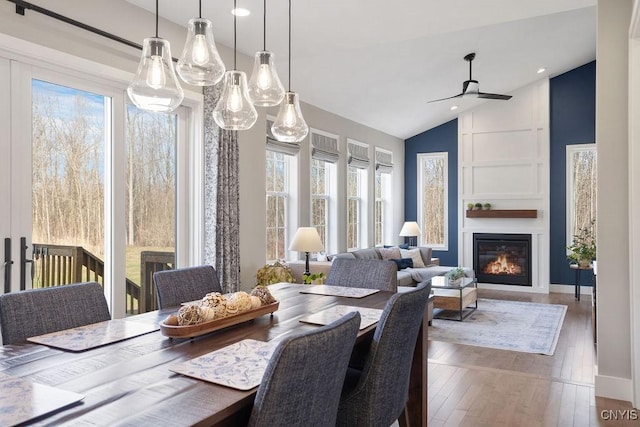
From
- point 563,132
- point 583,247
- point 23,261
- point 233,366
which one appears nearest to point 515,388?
point 233,366

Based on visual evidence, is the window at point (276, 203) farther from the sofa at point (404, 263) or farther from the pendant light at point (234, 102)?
the pendant light at point (234, 102)

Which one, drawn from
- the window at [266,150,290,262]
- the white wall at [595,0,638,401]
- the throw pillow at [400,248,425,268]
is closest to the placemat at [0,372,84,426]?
the white wall at [595,0,638,401]

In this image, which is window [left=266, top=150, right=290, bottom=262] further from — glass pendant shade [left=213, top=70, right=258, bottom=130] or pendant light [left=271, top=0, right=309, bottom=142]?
glass pendant shade [left=213, top=70, right=258, bottom=130]

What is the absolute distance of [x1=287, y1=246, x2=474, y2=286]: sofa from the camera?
216 inches

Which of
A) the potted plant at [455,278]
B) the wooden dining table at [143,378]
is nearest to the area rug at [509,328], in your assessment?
the potted plant at [455,278]

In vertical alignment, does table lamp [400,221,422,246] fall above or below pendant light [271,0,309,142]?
below

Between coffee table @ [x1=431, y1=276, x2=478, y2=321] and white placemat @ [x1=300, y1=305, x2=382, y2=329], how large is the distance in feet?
11.6

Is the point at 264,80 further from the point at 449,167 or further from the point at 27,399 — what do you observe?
the point at 449,167

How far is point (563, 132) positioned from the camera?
25.8 ft

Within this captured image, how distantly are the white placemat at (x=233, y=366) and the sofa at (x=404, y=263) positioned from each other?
3.67 metres

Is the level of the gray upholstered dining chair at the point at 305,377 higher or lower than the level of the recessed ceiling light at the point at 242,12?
lower

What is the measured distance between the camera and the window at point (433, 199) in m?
8.99

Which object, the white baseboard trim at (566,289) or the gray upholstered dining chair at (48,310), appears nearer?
the gray upholstered dining chair at (48,310)

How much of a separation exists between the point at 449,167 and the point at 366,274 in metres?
6.24
